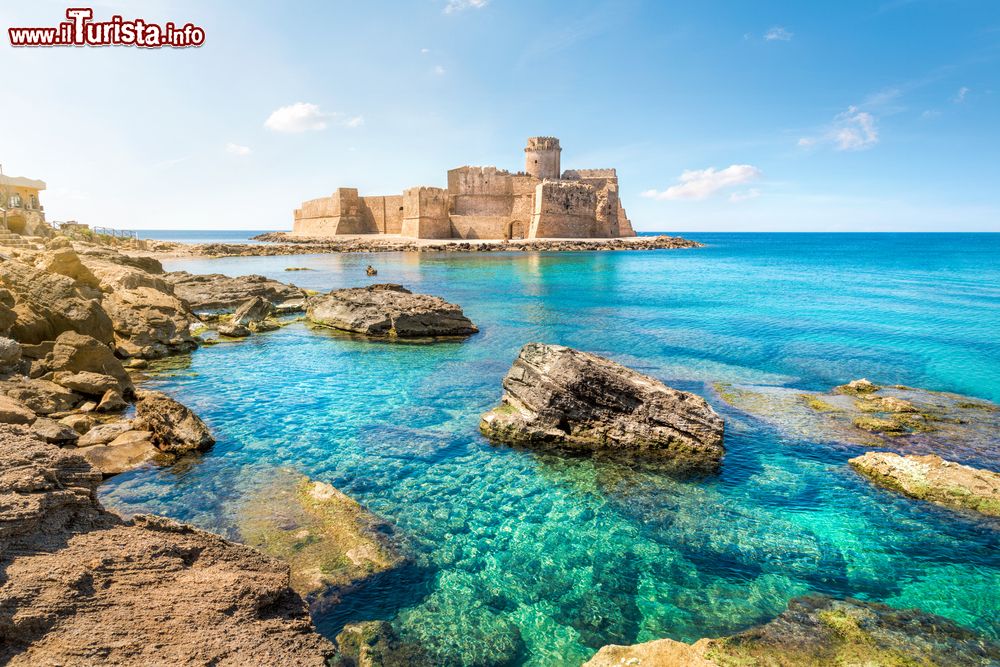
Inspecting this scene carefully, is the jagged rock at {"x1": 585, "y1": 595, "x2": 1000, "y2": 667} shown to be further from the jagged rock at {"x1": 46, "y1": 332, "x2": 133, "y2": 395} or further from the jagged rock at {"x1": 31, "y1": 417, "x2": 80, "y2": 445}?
the jagged rock at {"x1": 46, "y1": 332, "x2": 133, "y2": 395}

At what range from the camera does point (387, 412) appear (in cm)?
980

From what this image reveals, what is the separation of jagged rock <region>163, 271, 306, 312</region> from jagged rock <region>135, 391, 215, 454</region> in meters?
12.9

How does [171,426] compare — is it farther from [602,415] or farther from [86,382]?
[602,415]

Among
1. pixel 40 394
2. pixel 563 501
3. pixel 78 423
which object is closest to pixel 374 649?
pixel 563 501

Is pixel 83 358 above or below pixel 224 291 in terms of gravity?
below

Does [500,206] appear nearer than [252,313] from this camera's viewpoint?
No

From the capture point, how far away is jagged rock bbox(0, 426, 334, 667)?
2.88 meters

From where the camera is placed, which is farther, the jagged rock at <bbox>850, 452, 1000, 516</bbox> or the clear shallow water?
the jagged rock at <bbox>850, 452, 1000, 516</bbox>

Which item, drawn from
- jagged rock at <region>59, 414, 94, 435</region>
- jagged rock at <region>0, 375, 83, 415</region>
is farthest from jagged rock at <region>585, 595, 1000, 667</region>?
jagged rock at <region>0, 375, 83, 415</region>

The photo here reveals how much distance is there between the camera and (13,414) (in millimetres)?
6137

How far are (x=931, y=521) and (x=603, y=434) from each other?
4036 millimetres

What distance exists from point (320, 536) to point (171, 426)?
12.4ft

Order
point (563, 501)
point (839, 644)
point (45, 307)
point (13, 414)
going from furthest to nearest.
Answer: point (45, 307) < point (563, 501) < point (13, 414) < point (839, 644)

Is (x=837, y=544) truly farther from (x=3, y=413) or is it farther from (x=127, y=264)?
(x=127, y=264)
